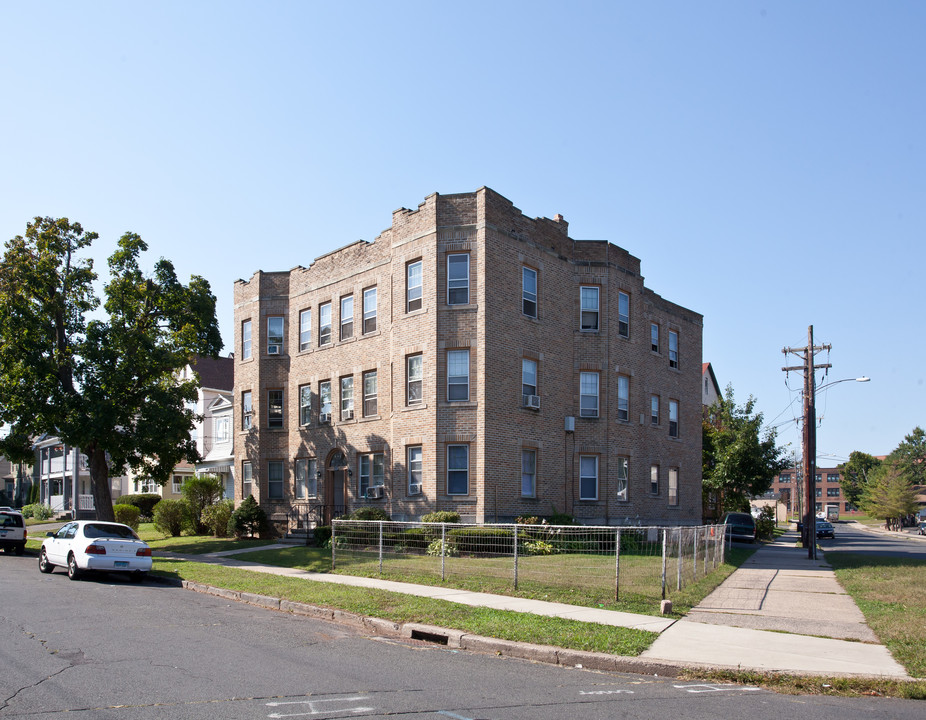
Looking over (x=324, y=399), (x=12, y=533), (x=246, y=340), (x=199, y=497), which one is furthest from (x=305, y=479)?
(x=12, y=533)

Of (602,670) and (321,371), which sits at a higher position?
(321,371)

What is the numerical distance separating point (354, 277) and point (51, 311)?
33.2 ft

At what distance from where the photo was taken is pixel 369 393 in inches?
1097

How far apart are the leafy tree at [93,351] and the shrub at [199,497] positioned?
524 cm

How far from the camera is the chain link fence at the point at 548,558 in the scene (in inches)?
547

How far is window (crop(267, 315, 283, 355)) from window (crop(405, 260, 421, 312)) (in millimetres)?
8713

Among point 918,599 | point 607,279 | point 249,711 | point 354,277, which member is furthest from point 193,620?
point 607,279

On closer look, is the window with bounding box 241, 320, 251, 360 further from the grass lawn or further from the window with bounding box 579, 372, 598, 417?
the grass lawn

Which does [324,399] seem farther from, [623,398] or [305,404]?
[623,398]

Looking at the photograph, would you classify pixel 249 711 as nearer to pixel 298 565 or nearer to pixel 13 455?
pixel 298 565

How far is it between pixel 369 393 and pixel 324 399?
2969mm

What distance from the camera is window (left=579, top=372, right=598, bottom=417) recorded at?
91.8 feet

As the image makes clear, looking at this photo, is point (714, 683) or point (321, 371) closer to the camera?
point (714, 683)

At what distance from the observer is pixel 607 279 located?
2848cm
